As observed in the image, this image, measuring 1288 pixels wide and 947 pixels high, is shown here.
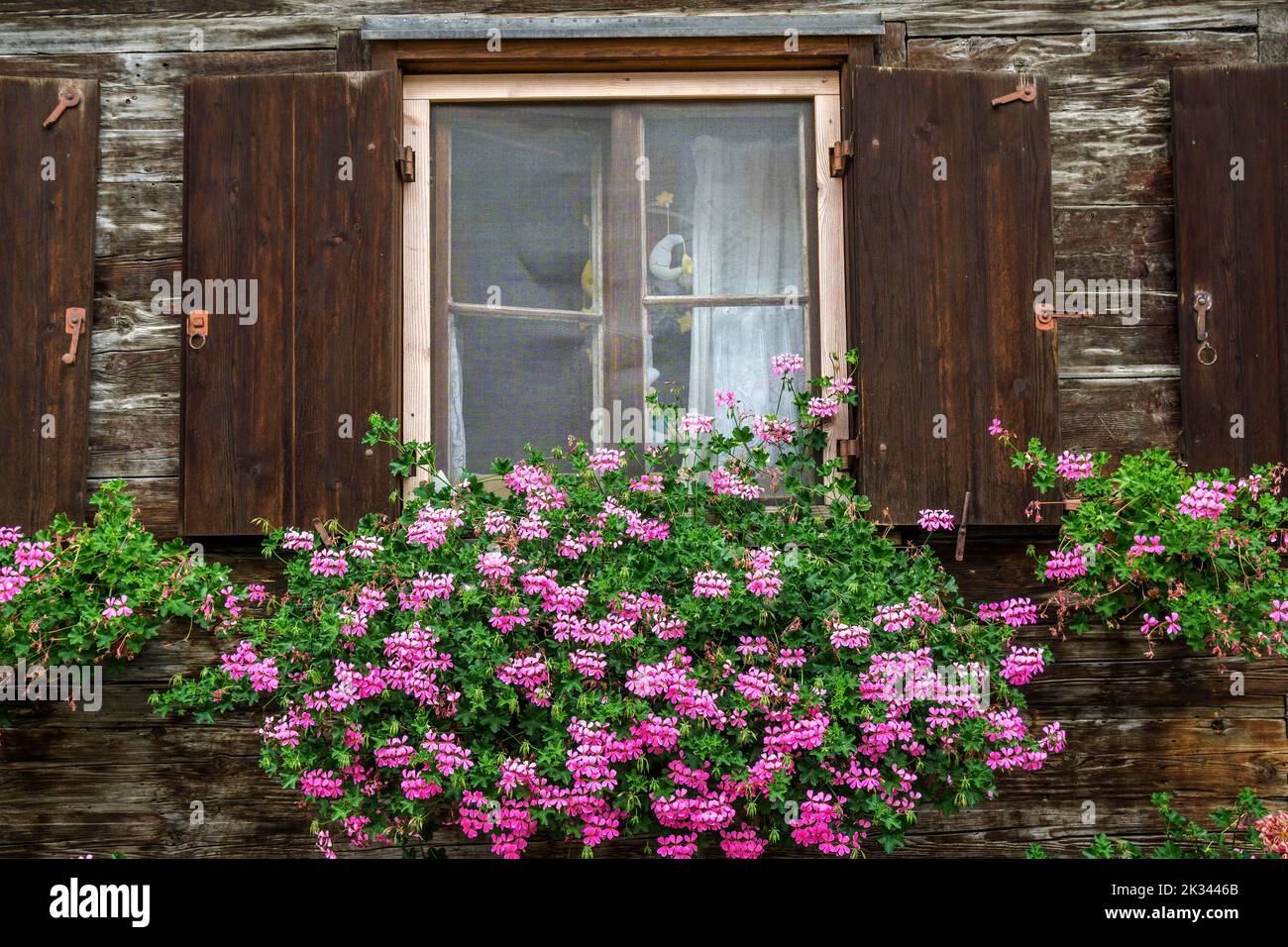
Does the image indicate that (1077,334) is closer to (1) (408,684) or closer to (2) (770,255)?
(2) (770,255)

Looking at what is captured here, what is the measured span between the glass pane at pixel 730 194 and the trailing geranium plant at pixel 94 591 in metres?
1.75

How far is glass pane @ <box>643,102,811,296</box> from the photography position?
154 inches

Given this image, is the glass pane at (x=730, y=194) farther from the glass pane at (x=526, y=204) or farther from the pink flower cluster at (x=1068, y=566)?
the pink flower cluster at (x=1068, y=566)

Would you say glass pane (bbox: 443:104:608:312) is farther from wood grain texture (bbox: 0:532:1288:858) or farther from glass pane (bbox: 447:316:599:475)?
wood grain texture (bbox: 0:532:1288:858)

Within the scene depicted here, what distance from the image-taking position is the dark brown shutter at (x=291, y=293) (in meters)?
3.55

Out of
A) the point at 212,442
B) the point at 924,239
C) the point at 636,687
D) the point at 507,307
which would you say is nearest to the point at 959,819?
the point at 636,687

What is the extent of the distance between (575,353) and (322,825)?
159cm

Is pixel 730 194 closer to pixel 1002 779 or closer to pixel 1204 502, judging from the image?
pixel 1204 502

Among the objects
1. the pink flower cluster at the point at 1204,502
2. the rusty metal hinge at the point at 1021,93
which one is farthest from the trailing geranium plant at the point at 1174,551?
the rusty metal hinge at the point at 1021,93

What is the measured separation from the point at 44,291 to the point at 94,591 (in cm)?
100

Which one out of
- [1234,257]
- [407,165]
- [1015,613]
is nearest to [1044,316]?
[1234,257]

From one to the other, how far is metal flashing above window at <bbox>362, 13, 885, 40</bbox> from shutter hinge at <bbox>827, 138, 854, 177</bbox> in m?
0.35

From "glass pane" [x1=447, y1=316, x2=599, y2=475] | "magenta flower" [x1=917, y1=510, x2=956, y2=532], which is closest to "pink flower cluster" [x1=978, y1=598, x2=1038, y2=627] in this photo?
"magenta flower" [x1=917, y1=510, x2=956, y2=532]

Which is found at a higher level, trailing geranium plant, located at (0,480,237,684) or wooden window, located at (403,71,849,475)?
wooden window, located at (403,71,849,475)
